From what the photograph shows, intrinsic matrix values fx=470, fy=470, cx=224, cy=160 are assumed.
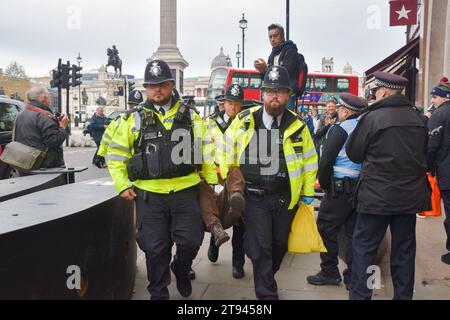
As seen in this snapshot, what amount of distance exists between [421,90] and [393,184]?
1069cm

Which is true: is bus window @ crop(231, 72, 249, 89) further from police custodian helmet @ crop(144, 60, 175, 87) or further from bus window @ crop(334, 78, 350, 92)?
police custodian helmet @ crop(144, 60, 175, 87)

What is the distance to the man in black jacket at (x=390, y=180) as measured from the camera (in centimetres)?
346

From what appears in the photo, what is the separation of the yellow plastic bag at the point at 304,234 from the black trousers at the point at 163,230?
0.80 meters

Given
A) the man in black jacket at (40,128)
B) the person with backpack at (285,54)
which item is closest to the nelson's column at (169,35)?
the man in black jacket at (40,128)

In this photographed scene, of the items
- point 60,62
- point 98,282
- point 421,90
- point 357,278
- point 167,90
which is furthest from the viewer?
point 60,62

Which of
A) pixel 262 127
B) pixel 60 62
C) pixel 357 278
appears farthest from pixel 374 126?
pixel 60 62

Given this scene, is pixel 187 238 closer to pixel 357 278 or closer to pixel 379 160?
pixel 357 278

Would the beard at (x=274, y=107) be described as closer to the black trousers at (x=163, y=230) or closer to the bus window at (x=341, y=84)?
the black trousers at (x=163, y=230)

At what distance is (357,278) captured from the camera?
3.60 m

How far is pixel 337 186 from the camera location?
14.0ft

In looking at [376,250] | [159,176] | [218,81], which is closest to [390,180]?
[376,250]

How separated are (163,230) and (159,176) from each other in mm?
429

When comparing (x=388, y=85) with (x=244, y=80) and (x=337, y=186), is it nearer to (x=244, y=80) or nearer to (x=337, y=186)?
(x=337, y=186)

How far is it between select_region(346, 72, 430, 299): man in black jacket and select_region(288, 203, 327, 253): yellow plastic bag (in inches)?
13.7
